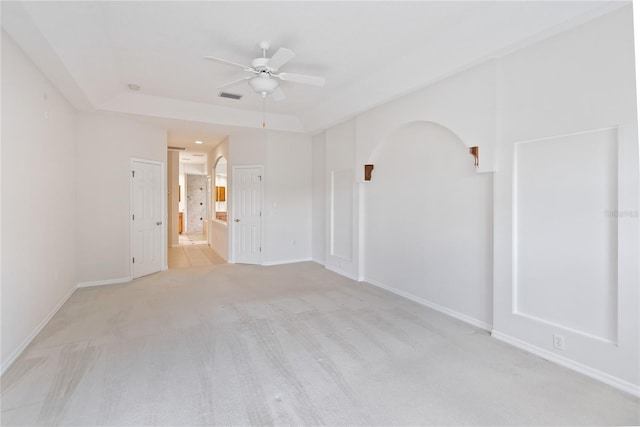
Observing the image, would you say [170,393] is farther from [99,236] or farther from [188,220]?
[188,220]

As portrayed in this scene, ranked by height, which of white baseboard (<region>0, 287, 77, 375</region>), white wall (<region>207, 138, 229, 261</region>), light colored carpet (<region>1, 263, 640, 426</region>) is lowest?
light colored carpet (<region>1, 263, 640, 426</region>)

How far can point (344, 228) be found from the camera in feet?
18.9

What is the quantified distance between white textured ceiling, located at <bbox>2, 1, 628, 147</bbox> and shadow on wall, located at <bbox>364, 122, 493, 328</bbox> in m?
0.81


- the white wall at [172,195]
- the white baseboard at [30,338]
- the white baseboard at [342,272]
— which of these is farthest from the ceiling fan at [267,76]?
the white wall at [172,195]

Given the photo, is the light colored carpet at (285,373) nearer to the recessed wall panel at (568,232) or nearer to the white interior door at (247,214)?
the recessed wall panel at (568,232)

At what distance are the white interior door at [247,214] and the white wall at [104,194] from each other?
77.2 inches

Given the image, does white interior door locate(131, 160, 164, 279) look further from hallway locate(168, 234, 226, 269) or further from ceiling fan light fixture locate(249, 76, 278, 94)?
ceiling fan light fixture locate(249, 76, 278, 94)

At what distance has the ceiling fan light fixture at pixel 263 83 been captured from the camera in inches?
135

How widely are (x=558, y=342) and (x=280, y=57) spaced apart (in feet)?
11.5

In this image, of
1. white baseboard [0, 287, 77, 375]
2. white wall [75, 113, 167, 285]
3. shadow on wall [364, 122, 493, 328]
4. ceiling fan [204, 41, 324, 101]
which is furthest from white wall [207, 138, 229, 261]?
ceiling fan [204, 41, 324, 101]

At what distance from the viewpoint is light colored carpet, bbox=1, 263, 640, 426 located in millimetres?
1982

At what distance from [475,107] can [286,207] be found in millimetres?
4332

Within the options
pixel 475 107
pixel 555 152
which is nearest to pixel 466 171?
pixel 475 107

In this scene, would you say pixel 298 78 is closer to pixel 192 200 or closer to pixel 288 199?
pixel 288 199
